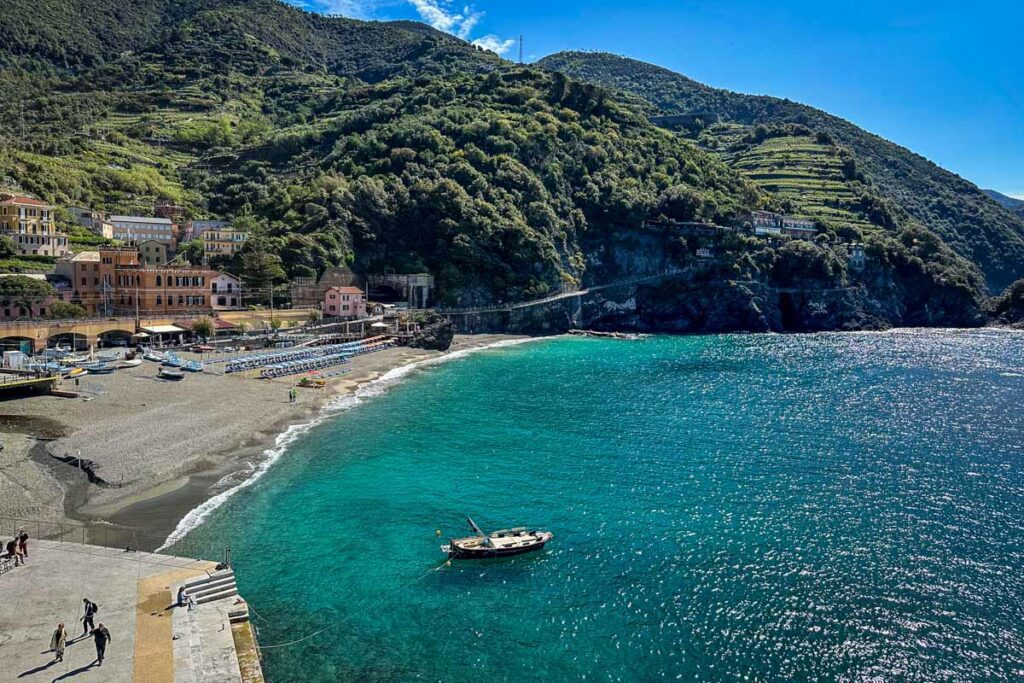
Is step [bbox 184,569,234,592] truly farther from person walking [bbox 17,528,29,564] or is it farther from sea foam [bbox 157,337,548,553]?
sea foam [bbox 157,337,548,553]

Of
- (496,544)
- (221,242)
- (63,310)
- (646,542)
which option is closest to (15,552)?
(496,544)

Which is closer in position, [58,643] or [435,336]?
[58,643]

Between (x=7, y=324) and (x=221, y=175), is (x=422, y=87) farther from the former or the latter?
(x=7, y=324)

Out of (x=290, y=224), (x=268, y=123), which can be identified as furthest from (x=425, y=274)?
(x=268, y=123)

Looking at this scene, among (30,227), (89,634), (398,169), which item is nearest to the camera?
(89,634)

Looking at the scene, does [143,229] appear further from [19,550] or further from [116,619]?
[116,619]

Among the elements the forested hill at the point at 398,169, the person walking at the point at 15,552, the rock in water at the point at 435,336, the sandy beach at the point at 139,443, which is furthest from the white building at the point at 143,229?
the person walking at the point at 15,552
